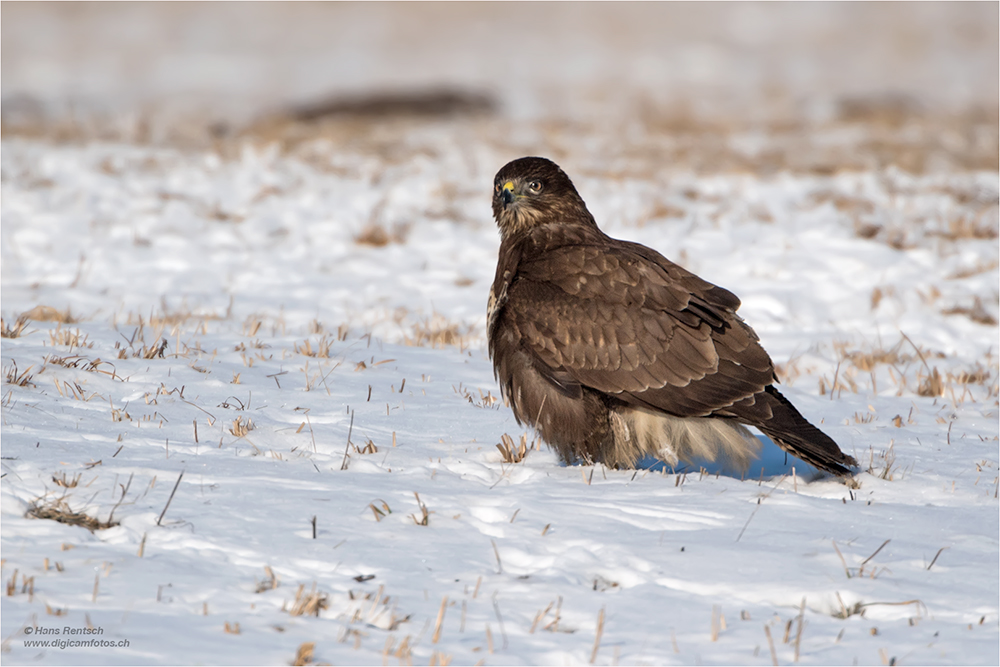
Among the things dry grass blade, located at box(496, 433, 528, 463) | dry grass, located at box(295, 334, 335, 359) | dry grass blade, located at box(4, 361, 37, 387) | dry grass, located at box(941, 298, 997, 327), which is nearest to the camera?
dry grass blade, located at box(496, 433, 528, 463)

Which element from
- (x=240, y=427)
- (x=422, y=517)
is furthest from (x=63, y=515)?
(x=422, y=517)

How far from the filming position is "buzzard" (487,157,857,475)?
4844 mm

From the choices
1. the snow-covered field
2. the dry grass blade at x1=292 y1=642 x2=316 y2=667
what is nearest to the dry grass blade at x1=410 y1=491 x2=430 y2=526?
the snow-covered field

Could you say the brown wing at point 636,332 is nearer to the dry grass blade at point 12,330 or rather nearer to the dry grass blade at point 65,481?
the dry grass blade at point 65,481

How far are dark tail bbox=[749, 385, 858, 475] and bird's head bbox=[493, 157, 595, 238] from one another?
1.63 metres

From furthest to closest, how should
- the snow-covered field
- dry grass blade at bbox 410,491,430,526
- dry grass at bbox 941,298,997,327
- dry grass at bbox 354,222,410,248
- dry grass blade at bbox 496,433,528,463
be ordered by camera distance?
dry grass at bbox 354,222,410,248 → dry grass at bbox 941,298,997,327 → dry grass blade at bbox 496,433,528,463 → dry grass blade at bbox 410,491,430,526 → the snow-covered field

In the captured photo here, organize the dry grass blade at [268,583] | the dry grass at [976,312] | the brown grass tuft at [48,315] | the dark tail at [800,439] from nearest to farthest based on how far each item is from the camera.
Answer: the dry grass blade at [268,583] → the dark tail at [800,439] → the brown grass tuft at [48,315] → the dry grass at [976,312]

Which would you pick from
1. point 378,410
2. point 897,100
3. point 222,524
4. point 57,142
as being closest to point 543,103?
point 897,100

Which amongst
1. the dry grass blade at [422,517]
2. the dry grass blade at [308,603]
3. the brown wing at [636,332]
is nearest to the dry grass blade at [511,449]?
the brown wing at [636,332]

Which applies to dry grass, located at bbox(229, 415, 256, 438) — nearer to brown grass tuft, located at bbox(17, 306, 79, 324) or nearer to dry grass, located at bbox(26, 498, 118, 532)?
dry grass, located at bbox(26, 498, 118, 532)

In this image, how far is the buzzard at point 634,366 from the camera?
4844 millimetres

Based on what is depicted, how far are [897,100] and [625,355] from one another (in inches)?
1091

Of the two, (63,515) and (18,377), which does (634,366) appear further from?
(18,377)

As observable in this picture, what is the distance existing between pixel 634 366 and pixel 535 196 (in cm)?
134
